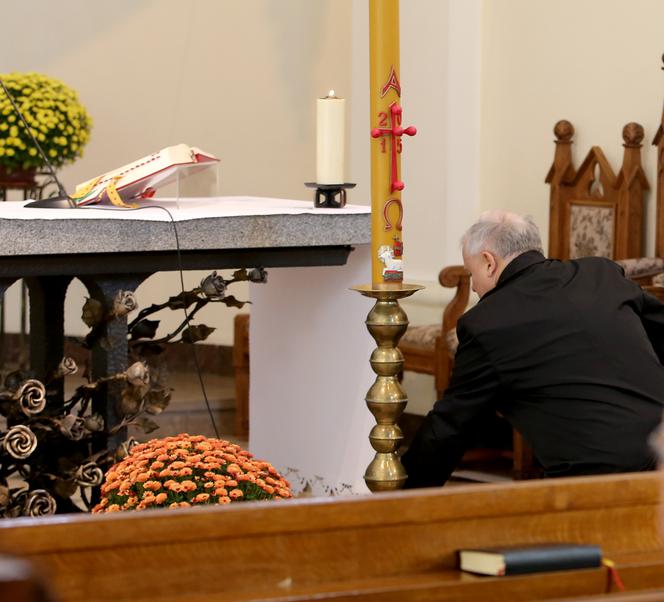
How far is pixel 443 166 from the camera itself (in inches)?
275

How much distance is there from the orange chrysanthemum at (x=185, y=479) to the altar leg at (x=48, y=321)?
671 mm

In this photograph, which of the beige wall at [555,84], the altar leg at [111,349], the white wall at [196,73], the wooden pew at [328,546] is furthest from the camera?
the white wall at [196,73]

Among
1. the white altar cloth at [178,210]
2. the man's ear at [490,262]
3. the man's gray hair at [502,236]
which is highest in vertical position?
the white altar cloth at [178,210]

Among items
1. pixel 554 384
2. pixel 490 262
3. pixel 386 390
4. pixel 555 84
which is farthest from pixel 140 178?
pixel 555 84

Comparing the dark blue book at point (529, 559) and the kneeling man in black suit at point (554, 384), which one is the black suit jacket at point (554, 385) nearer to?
the kneeling man in black suit at point (554, 384)

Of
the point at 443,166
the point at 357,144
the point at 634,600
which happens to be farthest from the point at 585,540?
→ the point at 357,144

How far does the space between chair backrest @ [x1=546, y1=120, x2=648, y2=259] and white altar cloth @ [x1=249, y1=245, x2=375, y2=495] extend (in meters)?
2.47

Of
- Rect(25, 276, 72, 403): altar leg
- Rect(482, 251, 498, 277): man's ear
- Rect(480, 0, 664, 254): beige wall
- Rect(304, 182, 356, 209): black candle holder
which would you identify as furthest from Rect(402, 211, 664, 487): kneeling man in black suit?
Rect(480, 0, 664, 254): beige wall

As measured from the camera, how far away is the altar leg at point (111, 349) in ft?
10.6

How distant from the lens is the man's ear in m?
3.43

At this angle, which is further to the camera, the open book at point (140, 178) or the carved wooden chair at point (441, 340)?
the carved wooden chair at point (441, 340)

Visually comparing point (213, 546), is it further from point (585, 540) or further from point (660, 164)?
point (660, 164)

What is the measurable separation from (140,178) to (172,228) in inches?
13.1

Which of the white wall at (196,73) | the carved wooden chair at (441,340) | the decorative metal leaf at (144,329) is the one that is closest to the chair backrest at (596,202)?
the carved wooden chair at (441,340)
